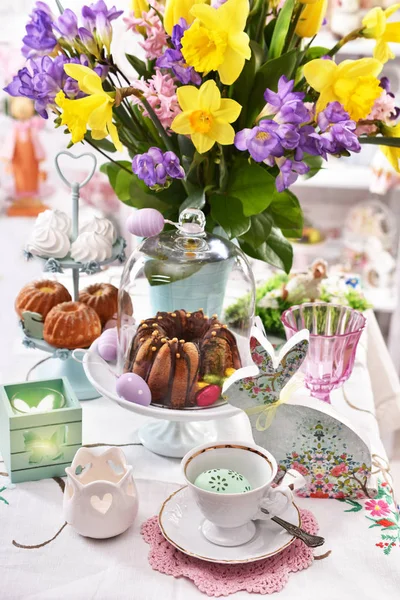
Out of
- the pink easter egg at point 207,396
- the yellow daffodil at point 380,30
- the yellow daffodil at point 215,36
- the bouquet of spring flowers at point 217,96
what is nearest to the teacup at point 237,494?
the pink easter egg at point 207,396

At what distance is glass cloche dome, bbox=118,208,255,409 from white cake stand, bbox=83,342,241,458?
3 centimetres

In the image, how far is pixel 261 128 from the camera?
94 cm

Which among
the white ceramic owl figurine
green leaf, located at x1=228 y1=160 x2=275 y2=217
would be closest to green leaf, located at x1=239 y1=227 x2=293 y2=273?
green leaf, located at x1=228 y1=160 x2=275 y2=217

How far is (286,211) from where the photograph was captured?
1.19 meters

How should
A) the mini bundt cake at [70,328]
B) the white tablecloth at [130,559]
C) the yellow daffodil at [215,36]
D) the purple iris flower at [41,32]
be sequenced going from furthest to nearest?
1. the mini bundt cake at [70,328]
2. the purple iris flower at [41,32]
3. the yellow daffodil at [215,36]
4. the white tablecloth at [130,559]

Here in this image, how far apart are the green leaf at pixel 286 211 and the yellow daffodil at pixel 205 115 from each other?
8.5 inches

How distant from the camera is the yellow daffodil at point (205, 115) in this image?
0.95 m

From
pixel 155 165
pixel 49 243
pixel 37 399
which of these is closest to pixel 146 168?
pixel 155 165

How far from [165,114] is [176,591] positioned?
22.7 inches

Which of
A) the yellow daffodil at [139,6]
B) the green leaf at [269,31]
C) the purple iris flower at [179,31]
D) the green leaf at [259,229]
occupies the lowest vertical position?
the green leaf at [259,229]

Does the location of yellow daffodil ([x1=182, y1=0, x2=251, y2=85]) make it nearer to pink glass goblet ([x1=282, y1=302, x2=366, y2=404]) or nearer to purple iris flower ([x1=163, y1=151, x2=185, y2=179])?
purple iris flower ([x1=163, y1=151, x2=185, y2=179])

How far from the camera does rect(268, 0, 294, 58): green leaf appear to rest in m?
1.03

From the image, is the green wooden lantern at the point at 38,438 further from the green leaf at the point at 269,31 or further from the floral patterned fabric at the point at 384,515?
the green leaf at the point at 269,31

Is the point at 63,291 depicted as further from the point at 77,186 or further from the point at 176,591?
the point at 176,591
